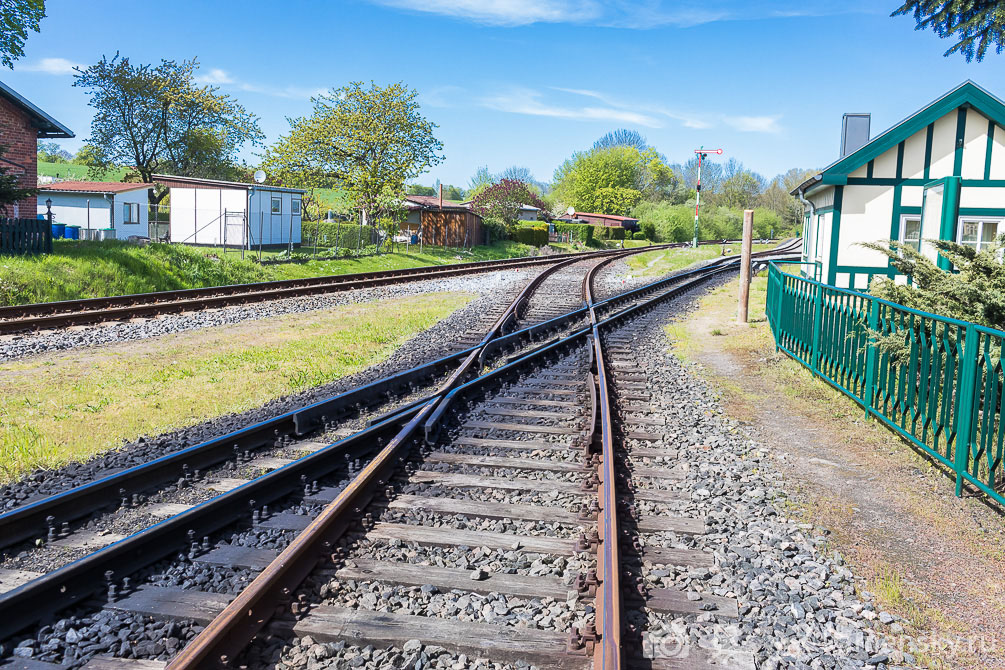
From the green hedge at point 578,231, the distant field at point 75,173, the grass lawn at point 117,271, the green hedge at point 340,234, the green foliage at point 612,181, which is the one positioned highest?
the green foliage at point 612,181

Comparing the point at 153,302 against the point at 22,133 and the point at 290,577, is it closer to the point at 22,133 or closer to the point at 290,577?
the point at 290,577

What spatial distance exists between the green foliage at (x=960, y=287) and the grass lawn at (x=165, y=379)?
20.8 ft

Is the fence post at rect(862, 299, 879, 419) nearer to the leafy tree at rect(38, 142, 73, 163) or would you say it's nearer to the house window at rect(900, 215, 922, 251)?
the house window at rect(900, 215, 922, 251)

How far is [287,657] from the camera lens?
11.1 feet

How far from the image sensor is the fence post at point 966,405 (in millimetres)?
5590

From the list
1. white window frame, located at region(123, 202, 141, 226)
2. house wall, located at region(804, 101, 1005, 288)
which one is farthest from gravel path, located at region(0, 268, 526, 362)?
white window frame, located at region(123, 202, 141, 226)

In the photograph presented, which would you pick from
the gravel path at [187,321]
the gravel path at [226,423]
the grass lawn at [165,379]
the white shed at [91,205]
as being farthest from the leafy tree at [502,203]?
the grass lawn at [165,379]

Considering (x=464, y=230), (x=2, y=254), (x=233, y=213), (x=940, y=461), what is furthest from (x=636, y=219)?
(x=940, y=461)

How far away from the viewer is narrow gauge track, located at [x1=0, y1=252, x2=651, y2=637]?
458 centimetres

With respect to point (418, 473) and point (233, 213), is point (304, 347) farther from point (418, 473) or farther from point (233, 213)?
point (233, 213)

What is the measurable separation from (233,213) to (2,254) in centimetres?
1356

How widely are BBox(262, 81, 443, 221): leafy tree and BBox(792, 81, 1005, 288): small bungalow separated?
2884 centimetres

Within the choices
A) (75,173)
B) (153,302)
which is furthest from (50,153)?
(153,302)

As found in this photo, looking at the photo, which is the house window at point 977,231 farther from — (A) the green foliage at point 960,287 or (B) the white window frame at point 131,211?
(B) the white window frame at point 131,211
